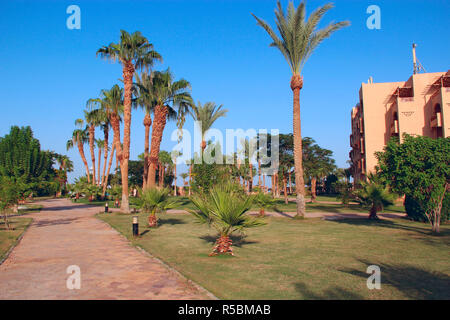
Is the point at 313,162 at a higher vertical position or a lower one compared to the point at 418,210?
higher

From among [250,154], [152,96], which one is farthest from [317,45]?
[250,154]

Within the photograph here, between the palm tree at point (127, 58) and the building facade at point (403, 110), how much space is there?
87.3ft

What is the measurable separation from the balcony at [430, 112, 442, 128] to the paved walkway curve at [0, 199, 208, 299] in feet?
112

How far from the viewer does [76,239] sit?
43.9ft

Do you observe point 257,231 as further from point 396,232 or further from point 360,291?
point 360,291

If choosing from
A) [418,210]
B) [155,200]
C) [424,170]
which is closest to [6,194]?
[155,200]

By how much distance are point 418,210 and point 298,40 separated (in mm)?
12897

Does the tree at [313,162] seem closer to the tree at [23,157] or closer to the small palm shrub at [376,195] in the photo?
the small palm shrub at [376,195]

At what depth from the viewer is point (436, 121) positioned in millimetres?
34188

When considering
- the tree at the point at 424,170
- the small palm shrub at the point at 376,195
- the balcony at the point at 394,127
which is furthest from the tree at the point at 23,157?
the balcony at the point at 394,127

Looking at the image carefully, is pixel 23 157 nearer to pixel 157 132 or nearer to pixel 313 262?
pixel 157 132

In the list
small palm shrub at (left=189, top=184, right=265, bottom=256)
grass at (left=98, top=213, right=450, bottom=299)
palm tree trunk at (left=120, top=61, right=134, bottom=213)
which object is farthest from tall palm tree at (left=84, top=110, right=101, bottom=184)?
small palm shrub at (left=189, top=184, right=265, bottom=256)

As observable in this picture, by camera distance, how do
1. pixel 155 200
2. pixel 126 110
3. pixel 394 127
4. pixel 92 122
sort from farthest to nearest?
1. pixel 92 122
2. pixel 394 127
3. pixel 126 110
4. pixel 155 200

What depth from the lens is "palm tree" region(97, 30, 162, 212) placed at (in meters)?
25.3
